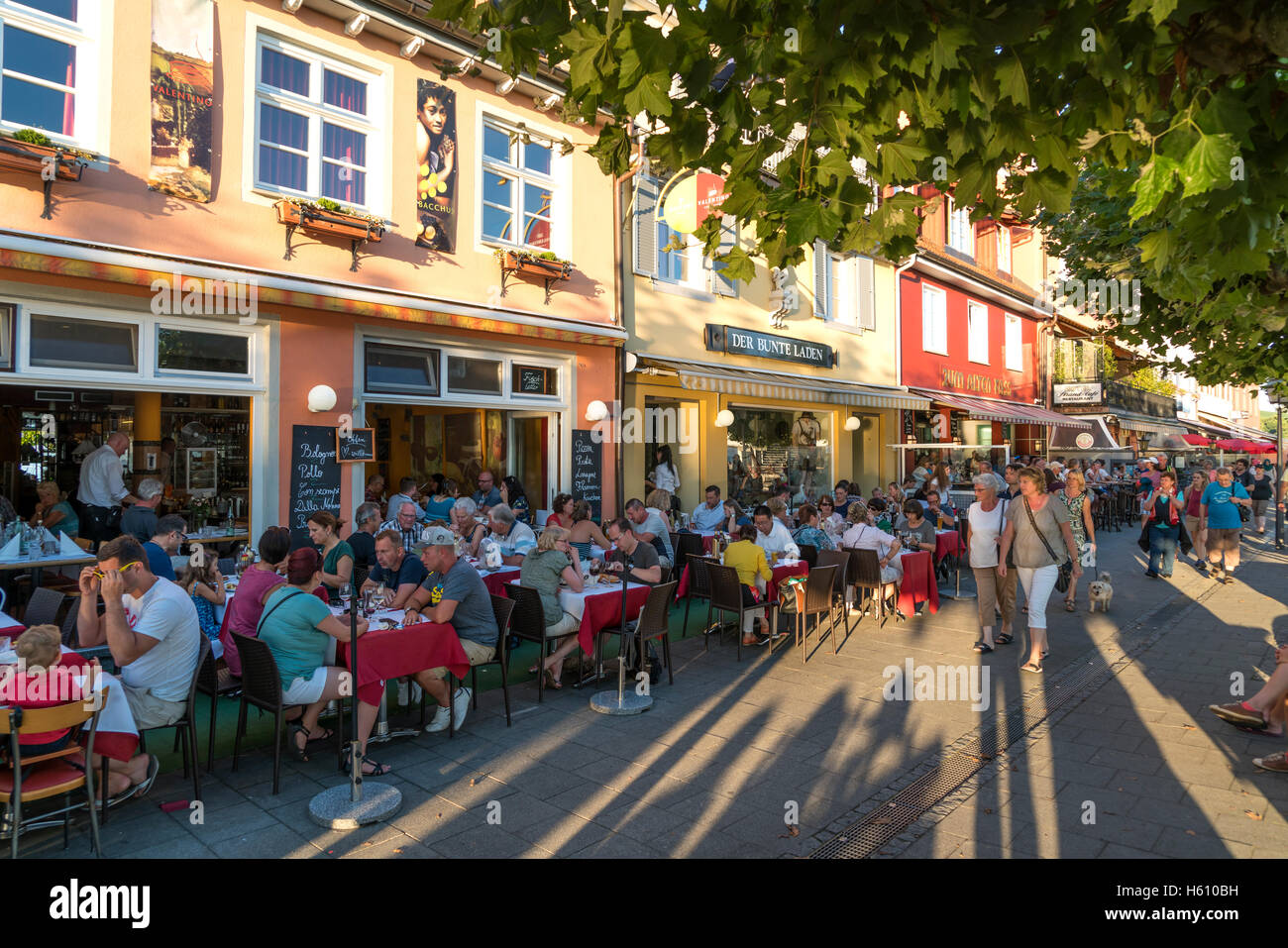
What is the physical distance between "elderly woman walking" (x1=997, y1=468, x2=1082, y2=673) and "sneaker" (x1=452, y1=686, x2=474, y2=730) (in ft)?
16.6

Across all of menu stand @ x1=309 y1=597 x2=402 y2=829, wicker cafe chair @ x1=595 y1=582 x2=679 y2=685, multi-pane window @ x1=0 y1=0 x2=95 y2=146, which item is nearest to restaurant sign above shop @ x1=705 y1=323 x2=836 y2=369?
wicker cafe chair @ x1=595 y1=582 x2=679 y2=685

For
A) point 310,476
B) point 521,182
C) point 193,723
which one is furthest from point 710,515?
point 193,723

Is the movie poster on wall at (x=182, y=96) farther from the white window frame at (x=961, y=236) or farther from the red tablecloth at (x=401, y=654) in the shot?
the white window frame at (x=961, y=236)

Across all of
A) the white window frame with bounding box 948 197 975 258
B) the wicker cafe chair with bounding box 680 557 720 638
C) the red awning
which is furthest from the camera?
the white window frame with bounding box 948 197 975 258

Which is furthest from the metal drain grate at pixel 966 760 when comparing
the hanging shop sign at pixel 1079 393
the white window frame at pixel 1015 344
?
the hanging shop sign at pixel 1079 393

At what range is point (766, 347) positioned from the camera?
14.4m

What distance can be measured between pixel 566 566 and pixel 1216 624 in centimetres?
792

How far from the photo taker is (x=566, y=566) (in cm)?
640

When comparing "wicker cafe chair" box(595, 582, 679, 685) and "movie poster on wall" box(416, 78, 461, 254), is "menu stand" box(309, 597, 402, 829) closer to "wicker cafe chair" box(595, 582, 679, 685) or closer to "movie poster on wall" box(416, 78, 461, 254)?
"wicker cafe chair" box(595, 582, 679, 685)

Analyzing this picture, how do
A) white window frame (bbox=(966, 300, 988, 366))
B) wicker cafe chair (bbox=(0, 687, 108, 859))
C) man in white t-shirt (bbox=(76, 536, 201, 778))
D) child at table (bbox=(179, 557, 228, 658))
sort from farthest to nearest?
white window frame (bbox=(966, 300, 988, 366)) < child at table (bbox=(179, 557, 228, 658)) < man in white t-shirt (bbox=(76, 536, 201, 778)) < wicker cafe chair (bbox=(0, 687, 108, 859))

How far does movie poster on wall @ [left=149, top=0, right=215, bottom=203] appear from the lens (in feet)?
23.9

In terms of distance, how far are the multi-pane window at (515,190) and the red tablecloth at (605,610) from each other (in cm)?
569

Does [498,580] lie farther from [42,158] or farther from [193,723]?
[42,158]
